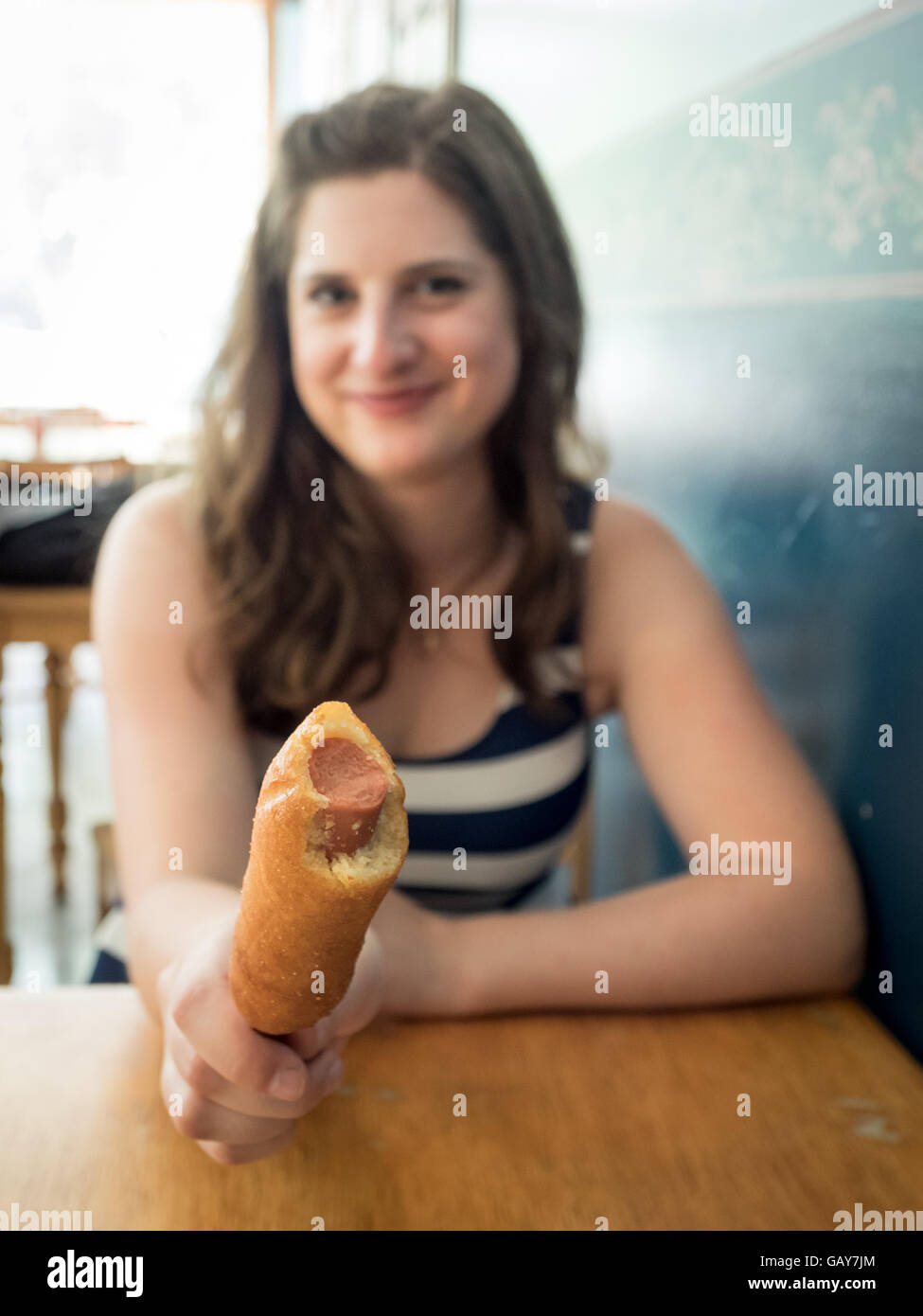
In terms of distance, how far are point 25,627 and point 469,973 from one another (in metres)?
1.52

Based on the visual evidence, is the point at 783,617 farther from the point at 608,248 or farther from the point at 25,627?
the point at 25,627

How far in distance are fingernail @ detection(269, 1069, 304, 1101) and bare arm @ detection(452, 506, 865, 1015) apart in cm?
25

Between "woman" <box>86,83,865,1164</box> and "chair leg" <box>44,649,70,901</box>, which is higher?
"woman" <box>86,83,865,1164</box>

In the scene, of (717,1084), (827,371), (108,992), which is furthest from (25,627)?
(717,1084)

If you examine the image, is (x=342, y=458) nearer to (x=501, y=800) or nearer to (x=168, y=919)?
(x=501, y=800)

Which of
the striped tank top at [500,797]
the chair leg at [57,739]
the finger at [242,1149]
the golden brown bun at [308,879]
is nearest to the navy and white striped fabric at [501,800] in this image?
the striped tank top at [500,797]

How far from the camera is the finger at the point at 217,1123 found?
0.51m

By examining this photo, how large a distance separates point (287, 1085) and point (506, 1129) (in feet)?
0.56

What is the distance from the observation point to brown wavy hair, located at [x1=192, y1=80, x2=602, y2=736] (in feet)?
3.16

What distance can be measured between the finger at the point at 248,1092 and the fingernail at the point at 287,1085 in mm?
17

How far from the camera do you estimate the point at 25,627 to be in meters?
2.00

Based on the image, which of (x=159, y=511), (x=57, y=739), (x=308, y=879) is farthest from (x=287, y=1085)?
(x=57, y=739)

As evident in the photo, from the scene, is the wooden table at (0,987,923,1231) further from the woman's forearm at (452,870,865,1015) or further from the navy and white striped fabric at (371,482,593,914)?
the navy and white striped fabric at (371,482,593,914)

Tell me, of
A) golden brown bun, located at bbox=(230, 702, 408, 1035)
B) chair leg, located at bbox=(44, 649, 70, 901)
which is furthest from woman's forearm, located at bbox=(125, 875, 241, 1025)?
chair leg, located at bbox=(44, 649, 70, 901)
